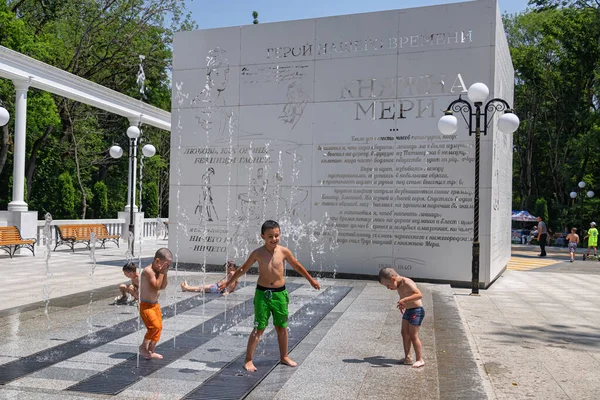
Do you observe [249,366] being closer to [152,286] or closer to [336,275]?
[152,286]

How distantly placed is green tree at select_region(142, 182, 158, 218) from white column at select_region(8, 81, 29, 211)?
19220mm

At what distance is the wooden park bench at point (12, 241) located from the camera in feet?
53.7

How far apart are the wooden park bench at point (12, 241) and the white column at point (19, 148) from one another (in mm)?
1264

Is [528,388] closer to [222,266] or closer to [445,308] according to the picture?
[445,308]

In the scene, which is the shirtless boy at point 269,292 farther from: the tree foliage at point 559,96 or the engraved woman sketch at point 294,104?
the tree foliage at point 559,96

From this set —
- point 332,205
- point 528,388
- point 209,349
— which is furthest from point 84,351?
point 332,205

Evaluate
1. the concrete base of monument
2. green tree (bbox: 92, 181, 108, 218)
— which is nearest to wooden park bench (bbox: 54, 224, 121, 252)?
the concrete base of monument

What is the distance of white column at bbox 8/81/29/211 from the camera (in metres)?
18.2

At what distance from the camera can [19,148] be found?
1859cm

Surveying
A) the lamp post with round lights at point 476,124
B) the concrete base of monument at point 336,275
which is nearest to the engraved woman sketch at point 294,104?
the concrete base of monument at point 336,275

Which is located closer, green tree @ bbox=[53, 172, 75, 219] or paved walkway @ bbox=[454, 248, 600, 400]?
paved walkway @ bbox=[454, 248, 600, 400]

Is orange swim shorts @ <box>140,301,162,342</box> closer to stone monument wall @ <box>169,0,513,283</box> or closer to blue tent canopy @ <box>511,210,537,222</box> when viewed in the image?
stone monument wall @ <box>169,0,513,283</box>

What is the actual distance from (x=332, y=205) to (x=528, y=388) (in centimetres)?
865

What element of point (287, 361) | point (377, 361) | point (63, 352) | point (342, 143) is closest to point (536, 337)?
point (377, 361)
